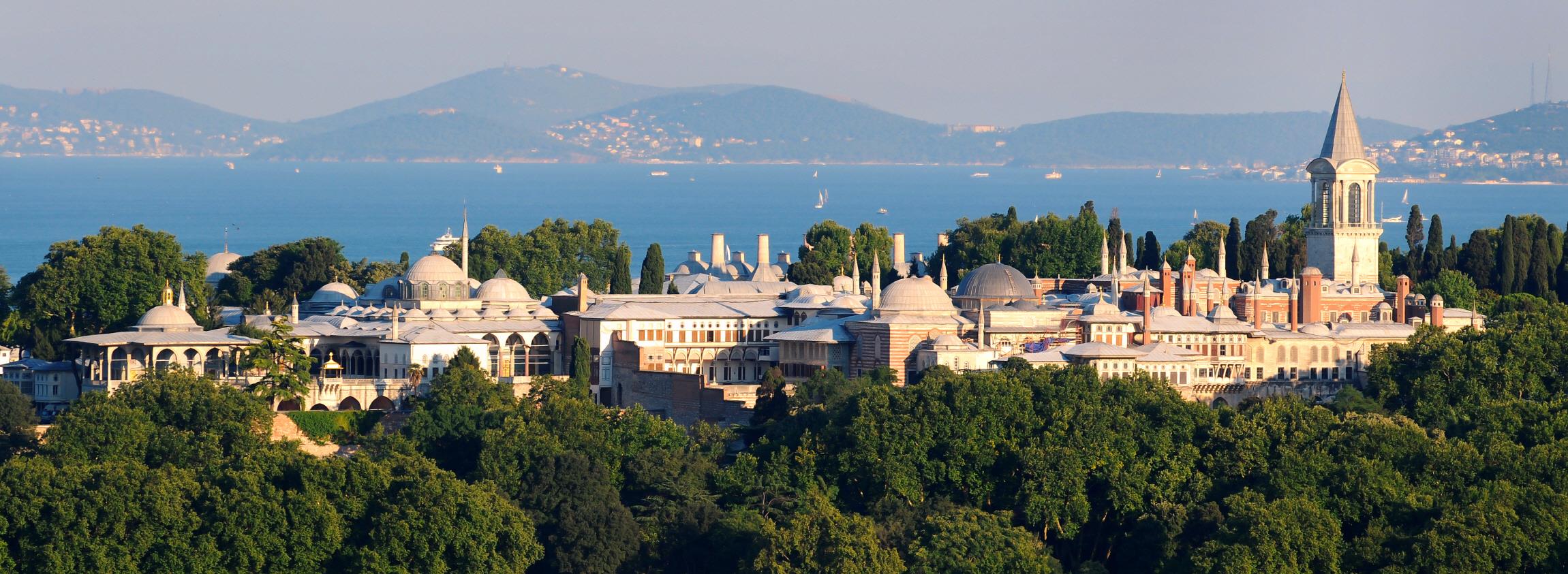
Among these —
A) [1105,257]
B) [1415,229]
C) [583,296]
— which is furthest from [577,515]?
[1415,229]

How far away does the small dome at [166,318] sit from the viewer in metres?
65.4

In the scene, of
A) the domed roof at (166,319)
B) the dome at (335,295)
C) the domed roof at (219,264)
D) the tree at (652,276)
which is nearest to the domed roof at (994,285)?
the tree at (652,276)

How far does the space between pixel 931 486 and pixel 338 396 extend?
17.0 meters

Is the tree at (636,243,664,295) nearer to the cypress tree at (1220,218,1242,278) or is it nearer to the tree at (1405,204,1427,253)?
the cypress tree at (1220,218,1242,278)

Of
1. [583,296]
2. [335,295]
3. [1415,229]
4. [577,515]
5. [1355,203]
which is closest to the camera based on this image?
[577,515]

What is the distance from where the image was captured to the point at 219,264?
92.2m

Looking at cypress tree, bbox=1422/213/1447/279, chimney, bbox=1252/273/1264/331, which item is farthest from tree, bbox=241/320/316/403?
cypress tree, bbox=1422/213/1447/279

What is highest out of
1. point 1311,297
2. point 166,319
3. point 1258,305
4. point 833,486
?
point 166,319

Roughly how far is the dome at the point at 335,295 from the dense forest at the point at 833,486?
16.6 metres

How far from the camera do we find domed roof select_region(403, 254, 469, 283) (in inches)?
2928

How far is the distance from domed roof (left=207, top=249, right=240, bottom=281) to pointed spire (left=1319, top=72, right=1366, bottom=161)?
34.3 meters

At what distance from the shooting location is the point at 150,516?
48.7 m

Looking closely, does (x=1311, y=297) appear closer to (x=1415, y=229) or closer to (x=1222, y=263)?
(x=1222, y=263)

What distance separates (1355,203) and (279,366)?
115 ft
